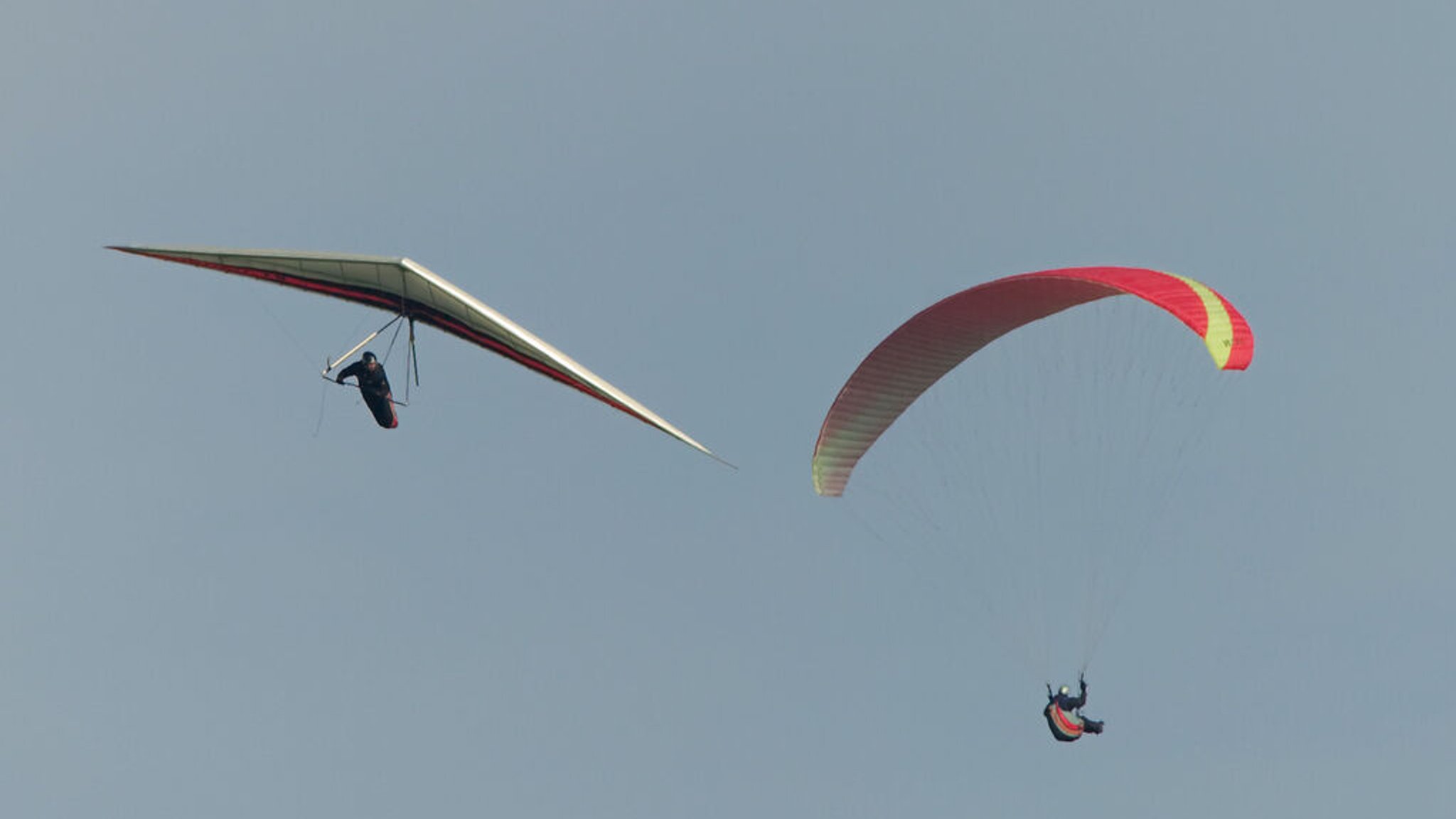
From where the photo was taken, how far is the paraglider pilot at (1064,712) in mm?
48250

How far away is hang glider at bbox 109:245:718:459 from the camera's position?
149ft

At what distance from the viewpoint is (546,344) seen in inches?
1801

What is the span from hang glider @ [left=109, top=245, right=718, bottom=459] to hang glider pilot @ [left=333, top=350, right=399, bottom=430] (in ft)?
5.23

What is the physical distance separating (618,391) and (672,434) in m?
1.46

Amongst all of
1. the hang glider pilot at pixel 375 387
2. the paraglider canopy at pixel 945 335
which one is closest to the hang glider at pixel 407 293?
the hang glider pilot at pixel 375 387

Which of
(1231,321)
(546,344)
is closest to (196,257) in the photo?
(546,344)

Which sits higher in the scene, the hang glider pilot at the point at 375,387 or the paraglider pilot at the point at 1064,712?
the hang glider pilot at the point at 375,387

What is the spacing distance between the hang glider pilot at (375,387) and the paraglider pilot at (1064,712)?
553 inches

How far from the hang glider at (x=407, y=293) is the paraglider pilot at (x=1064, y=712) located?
368 inches

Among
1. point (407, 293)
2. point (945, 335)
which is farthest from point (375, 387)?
point (945, 335)

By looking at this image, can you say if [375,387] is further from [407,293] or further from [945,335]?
[945,335]

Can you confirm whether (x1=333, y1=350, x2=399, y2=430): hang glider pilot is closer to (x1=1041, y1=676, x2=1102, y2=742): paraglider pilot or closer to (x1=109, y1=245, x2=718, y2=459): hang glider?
(x1=109, y1=245, x2=718, y2=459): hang glider

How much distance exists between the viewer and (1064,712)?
48.4 meters

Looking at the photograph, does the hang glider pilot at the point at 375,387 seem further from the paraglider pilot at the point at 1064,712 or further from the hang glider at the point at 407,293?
the paraglider pilot at the point at 1064,712
